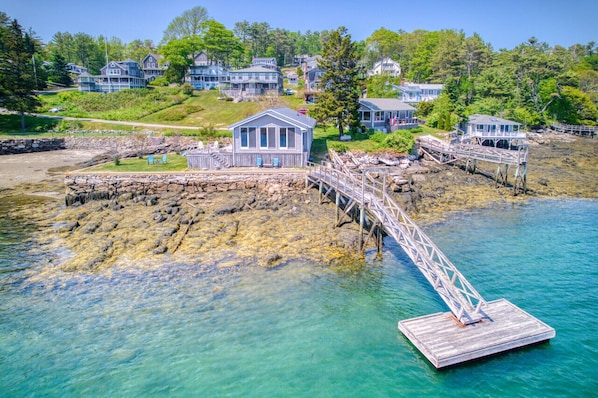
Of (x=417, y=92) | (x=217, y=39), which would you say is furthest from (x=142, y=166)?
(x=217, y=39)

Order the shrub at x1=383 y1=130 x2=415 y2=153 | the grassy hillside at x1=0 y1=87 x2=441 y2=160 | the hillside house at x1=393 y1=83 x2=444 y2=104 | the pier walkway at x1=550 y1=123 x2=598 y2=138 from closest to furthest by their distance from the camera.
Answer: the shrub at x1=383 y1=130 x2=415 y2=153, the grassy hillside at x1=0 y1=87 x2=441 y2=160, the pier walkway at x1=550 y1=123 x2=598 y2=138, the hillside house at x1=393 y1=83 x2=444 y2=104

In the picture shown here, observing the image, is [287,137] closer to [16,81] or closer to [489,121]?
[489,121]

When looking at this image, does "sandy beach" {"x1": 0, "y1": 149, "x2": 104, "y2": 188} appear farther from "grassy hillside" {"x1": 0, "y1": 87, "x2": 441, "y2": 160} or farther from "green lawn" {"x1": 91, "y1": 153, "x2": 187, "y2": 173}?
"grassy hillside" {"x1": 0, "y1": 87, "x2": 441, "y2": 160}

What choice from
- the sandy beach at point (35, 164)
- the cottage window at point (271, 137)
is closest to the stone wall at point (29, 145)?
the sandy beach at point (35, 164)

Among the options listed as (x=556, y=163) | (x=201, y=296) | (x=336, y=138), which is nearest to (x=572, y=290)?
(x=201, y=296)

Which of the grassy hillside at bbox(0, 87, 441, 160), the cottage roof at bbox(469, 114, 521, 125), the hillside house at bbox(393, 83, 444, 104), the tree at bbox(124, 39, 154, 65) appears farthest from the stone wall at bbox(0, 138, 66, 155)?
the tree at bbox(124, 39, 154, 65)
